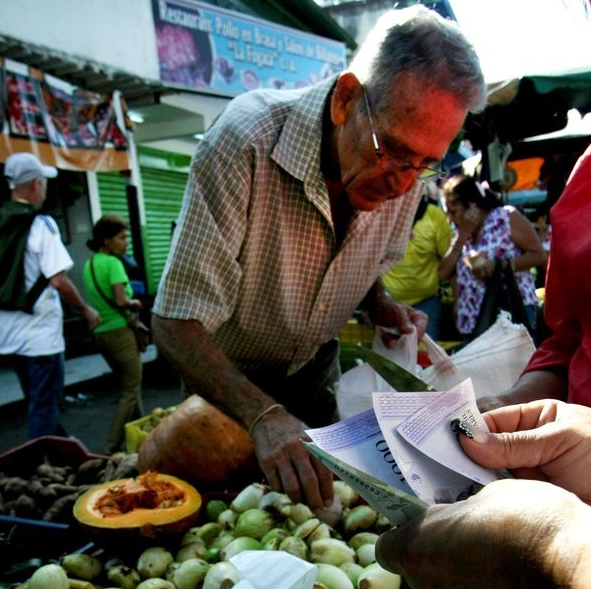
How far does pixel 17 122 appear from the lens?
6.15 metres

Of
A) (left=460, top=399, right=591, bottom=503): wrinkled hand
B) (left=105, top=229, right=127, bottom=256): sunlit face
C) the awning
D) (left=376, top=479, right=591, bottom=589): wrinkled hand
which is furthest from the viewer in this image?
(left=105, top=229, right=127, bottom=256): sunlit face

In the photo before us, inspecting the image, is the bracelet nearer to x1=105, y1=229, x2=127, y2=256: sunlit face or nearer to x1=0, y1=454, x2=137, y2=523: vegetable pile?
x1=0, y1=454, x2=137, y2=523: vegetable pile

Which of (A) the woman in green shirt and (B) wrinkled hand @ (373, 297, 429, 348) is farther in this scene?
(A) the woman in green shirt

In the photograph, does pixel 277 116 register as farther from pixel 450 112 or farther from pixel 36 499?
pixel 36 499

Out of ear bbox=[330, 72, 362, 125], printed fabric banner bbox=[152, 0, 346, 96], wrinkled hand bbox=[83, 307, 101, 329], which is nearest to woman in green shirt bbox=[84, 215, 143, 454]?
wrinkled hand bbox=[83, 307, 101, 329]

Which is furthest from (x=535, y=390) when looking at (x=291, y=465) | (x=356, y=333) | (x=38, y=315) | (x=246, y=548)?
(x=38, y=315)

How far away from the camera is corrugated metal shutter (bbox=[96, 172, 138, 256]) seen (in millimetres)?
8812

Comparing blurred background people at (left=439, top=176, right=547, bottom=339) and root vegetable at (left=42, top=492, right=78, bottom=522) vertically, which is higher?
blurred background people at (left=439, top=176, right=547, bottom=339)

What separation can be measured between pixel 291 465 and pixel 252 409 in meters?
0.21

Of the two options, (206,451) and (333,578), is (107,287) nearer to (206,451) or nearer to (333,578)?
(206,451)

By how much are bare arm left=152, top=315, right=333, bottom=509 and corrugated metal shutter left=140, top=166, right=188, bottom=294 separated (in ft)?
27.1

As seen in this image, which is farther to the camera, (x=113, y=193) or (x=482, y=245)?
(x=113, y=193)

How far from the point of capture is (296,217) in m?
1.99

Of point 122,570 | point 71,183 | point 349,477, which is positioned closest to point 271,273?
point 122,570
